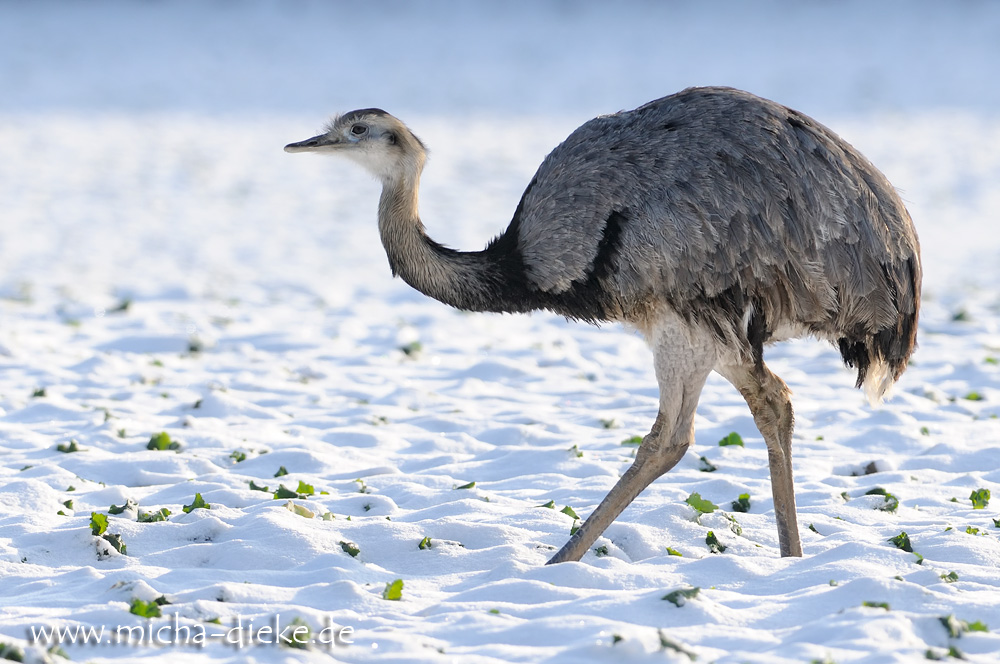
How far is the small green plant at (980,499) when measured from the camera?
5.02 meters

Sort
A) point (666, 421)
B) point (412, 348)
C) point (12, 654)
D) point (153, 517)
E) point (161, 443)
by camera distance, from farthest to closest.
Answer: point (412, 348) < point (161, 443) < point (153, 517) < point (666, 421) < point (12, 654)

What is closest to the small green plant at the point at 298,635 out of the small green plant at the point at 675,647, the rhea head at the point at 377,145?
the small green plant at the point at 675,647

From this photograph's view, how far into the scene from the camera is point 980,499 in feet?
16.5

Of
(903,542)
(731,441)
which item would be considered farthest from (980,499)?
(731,441)

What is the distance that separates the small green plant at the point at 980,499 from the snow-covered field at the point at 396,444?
0.04 m

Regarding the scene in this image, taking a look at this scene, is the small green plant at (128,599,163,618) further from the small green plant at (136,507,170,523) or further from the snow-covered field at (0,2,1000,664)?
the small green plant at (136,507,170,523)

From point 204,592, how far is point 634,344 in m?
4.70

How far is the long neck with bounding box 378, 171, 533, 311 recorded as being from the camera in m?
4.65

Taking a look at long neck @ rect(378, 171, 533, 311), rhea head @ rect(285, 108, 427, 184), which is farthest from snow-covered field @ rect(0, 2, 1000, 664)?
rhea head @ rect(285, 108, 427, 184)

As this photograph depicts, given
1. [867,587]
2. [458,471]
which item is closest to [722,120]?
[867,587]

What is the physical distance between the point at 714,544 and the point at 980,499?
1211 millimetres

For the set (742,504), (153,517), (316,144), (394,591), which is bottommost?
(394,591)

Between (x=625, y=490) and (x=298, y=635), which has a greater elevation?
(x=625, y=490)

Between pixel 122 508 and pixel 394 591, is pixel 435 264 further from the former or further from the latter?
pixel 122 508
